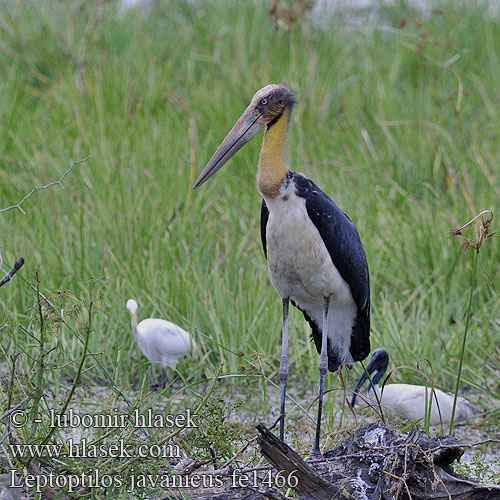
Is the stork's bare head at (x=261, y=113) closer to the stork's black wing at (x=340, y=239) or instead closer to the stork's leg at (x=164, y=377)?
the stork's black wing at (x=340, y=239)

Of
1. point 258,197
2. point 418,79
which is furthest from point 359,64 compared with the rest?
point 258,197

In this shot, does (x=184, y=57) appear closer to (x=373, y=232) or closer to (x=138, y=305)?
(x=373, y=232)

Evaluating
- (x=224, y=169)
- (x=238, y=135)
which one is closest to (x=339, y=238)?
(x=238, y=135)

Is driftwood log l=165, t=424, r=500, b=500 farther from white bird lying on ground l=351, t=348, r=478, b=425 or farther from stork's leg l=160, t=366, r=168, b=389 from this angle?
stork's leg l=160, t=366, r=168, b=389

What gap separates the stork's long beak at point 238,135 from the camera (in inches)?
155

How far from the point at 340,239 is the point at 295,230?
212 mm

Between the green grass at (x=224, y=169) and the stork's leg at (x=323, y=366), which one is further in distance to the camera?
the green grass at (x=224, y=169)

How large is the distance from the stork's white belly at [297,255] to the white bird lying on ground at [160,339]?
999 millimetres

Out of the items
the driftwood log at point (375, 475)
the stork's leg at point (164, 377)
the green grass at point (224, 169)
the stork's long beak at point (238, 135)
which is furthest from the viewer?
the green grass at point (224, 169)

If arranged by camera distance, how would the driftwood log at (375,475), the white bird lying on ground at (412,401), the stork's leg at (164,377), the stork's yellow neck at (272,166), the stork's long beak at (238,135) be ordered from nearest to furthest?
1. the driftwood log at (375,475)
2. the stork's yellow neck at (272,166)
3. the stork's long beak at (238,135)
4. the white bird lying on ground at (412,401)
5. the stork's leg at (164,377)

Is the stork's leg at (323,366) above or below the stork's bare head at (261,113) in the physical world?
below

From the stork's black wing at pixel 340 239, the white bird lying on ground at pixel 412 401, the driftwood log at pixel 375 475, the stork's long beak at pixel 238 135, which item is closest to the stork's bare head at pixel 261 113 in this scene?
the stork's long beak at pixel 238 135

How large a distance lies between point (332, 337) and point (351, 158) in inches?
119

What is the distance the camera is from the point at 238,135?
156 inches
